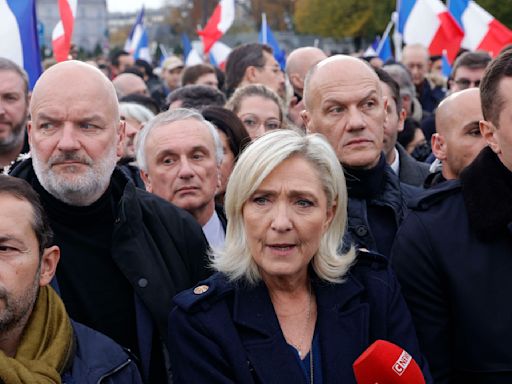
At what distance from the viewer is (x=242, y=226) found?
3.28 metres

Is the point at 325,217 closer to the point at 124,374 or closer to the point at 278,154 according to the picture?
the point at 278,154

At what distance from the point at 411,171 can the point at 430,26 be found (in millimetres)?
6138

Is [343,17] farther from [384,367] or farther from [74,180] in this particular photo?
[384,367]

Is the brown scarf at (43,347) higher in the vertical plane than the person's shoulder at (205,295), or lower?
lower

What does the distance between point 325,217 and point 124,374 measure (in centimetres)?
92

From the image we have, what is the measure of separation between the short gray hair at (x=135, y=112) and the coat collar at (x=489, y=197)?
12.8 ft

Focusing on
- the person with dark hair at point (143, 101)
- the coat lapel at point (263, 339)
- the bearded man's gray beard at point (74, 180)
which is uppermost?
the bearded man's gray beard at point (74, 180)

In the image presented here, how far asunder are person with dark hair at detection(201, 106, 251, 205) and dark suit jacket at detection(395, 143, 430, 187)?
3.23 feet

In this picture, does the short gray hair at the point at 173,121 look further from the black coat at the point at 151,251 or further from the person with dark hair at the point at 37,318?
the person with dark hair at the point at 37,318

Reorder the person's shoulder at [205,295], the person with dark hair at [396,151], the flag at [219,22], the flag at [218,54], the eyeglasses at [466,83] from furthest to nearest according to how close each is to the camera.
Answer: the flag at [218,54], the flag at [219,22], the eyeglasses at [466,83], the person with dark hair at [396,151], the person's shoulder at [205,295]

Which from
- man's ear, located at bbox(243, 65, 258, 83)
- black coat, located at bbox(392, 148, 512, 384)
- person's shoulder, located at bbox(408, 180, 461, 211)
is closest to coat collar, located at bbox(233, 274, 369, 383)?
black coat, located at bbox(392, 148, 512, 384)

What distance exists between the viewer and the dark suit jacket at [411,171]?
537 cm

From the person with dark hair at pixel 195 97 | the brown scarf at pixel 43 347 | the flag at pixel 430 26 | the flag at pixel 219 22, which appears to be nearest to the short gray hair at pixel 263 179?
the brown scarf at pixel 43 347

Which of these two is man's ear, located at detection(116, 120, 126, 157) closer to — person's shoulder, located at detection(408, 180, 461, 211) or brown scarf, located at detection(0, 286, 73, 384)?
brown scarf, located at detection(0, 286, 73, 384)
